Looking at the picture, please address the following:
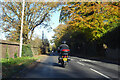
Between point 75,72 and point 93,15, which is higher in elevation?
point 93,15

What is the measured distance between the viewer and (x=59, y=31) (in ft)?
207

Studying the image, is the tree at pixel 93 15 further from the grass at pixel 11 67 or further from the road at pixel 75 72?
the grass at pixel 11 67

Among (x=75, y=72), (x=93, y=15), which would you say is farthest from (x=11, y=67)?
(x=93, y=15)

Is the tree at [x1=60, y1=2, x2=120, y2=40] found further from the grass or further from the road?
the grass

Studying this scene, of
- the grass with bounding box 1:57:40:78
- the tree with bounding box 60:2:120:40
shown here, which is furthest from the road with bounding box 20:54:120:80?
the tree with bounding box 60:2:120:40

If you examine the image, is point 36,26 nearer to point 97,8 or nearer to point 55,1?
point 55,1

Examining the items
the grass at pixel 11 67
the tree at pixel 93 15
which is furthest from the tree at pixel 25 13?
the grass at pixel 11 67

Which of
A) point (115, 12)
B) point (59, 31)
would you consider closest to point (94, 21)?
point (115, 12)

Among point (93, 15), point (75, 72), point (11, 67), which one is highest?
point (93, 15)

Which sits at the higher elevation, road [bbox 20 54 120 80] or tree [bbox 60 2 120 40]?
tree [bbox 60 2 120 40]

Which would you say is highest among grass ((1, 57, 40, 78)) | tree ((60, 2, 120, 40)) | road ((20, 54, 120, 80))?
tree ((60, 2, 120, 40))

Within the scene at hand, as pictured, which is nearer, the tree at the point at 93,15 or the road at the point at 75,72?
the road at the point at 75,72

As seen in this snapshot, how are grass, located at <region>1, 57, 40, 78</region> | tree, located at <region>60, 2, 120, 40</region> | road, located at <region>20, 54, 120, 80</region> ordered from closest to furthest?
1. grass, located at <region>1, 57, 40, 78</region>
2. road, located at <region>20, 54, 120, 80</region>
3. tree, located at <region>60, 2, 120, 40</region>

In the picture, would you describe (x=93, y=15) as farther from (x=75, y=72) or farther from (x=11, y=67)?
(x=11, y=67)
